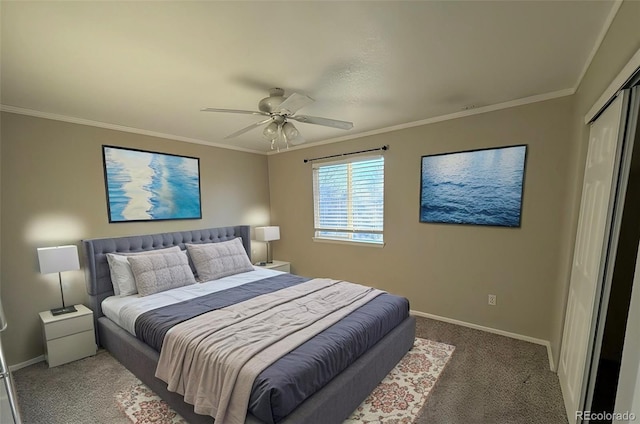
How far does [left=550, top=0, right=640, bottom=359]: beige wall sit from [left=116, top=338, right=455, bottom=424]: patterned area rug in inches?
47.2

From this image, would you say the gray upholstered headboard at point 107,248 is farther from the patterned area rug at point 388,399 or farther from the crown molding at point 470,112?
the crown molding at point 470,112

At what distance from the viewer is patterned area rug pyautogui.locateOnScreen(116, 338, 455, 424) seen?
1923mm

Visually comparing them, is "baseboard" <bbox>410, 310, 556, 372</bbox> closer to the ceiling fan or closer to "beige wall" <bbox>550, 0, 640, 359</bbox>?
"beige wall" <bbox>550, 0, 640, 359</bbox>

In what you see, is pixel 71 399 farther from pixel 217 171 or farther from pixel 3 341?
pixel 217 171

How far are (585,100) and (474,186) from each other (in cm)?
117

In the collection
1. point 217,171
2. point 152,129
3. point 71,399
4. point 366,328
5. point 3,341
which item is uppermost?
point 152,129

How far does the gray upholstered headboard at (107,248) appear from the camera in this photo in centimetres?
290

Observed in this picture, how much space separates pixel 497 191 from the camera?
2906 millimetres

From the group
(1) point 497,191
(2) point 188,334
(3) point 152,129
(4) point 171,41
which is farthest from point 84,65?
(1) point 497,191

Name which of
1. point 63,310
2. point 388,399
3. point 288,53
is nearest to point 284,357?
point 388,399

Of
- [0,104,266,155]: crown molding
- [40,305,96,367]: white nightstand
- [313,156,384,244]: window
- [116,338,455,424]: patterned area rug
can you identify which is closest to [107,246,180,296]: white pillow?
[40,305,96,367]: white nightstand

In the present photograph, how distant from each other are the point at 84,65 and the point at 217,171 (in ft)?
7.97

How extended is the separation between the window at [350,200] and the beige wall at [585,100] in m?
1.97

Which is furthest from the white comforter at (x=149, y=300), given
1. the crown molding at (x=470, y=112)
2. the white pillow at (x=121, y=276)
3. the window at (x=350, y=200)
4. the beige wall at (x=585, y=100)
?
the beige wall at (x=585, y=100)
